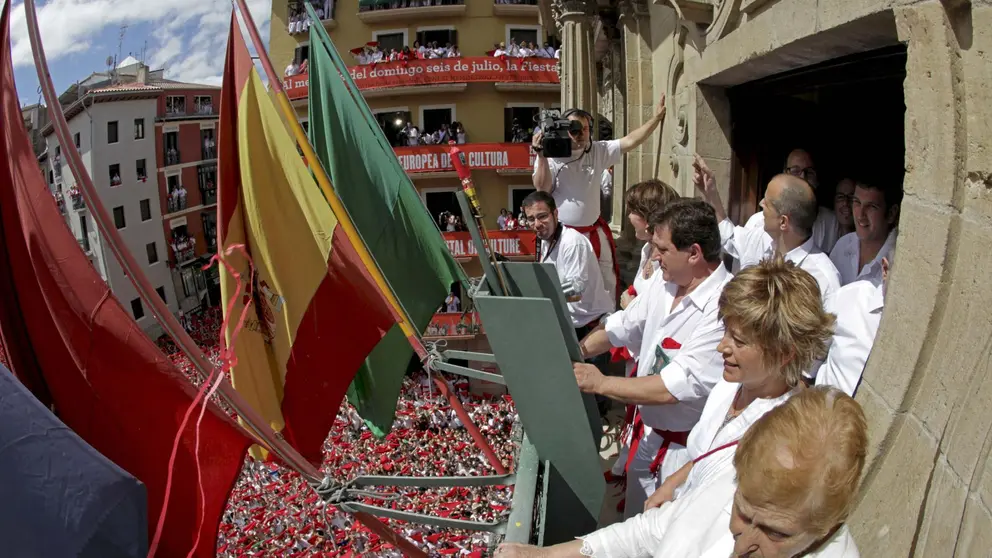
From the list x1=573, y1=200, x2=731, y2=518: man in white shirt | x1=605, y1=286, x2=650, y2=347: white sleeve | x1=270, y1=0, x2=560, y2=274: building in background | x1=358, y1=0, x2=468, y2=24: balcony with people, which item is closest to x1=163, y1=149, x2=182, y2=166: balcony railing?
x1=270, y1=0, x2=560, y2=274: building in background

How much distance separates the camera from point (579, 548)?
2.05 metres

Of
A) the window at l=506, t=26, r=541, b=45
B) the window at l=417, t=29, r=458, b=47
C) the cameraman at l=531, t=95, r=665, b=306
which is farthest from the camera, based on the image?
the window at l=506, t=26, r=541, b=45

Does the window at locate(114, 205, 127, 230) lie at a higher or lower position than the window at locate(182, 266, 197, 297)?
higher

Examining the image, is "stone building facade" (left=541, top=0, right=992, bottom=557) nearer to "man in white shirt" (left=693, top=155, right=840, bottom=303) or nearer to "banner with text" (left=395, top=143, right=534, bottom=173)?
"man in white shirt" (left=693, top=155, right=840, bottom=303)

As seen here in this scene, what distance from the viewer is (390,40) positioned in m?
23.5

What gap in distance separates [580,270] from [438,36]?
20081 millimetres

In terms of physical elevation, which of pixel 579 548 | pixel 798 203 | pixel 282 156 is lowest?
pixel 579 548

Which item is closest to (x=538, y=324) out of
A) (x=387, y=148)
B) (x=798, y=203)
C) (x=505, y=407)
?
(x=798, y=203)

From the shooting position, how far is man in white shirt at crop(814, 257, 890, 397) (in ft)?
8.73

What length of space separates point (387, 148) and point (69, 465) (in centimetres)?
278

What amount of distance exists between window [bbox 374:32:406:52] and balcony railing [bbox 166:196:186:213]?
27.9ft

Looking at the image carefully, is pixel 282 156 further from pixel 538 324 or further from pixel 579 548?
pixel 579 548

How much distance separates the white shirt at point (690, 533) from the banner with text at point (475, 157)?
65.4 feet

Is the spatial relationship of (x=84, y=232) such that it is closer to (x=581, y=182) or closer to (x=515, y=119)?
(x=515, y=119)
